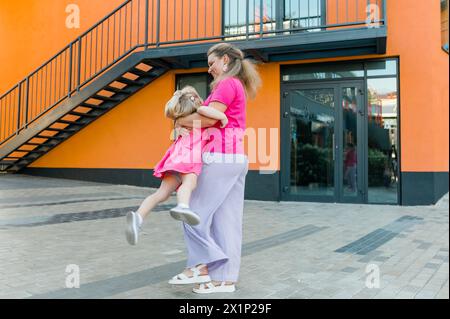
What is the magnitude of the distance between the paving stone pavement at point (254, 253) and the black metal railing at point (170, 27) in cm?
379

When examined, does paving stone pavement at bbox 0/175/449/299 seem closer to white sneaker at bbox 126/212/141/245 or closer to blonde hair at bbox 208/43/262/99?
white sneaker at bbox 126/212/141/245

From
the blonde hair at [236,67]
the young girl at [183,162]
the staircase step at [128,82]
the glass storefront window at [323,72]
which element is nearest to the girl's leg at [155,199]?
the young girl at [183,162]

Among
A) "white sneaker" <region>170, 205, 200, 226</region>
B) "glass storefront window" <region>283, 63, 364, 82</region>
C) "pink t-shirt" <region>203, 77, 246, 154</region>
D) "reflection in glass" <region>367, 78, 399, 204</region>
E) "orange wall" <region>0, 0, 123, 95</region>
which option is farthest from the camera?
"orange wall" <region>0, 0, 123, 95</region>

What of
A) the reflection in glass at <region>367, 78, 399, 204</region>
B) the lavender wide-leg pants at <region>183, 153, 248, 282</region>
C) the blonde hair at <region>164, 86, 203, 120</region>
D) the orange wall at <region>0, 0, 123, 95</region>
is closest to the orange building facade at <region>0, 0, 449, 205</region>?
the reflection in glass at <region>367, 78, 399, 204</region>

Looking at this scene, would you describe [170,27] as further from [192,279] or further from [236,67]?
[192,279]

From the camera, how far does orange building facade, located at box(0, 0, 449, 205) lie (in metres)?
8.55

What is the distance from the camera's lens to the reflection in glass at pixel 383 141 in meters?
8.80

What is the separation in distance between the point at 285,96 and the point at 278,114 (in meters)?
0.45

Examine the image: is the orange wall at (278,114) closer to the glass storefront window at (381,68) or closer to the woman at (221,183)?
the glass storefront window at (381,68)

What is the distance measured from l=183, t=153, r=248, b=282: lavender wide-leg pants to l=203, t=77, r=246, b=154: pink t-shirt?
62mm

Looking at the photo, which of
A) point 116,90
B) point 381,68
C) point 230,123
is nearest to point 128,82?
point 116,90

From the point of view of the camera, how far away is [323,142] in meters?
9.32
